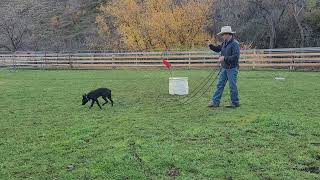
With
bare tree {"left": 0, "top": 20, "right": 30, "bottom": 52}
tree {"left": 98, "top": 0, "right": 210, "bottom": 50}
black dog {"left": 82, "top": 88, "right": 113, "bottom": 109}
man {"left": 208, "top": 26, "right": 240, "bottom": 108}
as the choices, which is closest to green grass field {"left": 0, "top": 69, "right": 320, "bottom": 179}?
black dog {"left": 82, "top": 88, "right": 113, "bottom": 109}

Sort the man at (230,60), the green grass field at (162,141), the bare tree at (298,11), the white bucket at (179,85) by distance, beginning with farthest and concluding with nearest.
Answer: the bare tree at (298,11)
the white bucket at (179,85)
the man at (230,60)
the green grass field at (162,141)

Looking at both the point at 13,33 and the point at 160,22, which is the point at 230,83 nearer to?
the point at 160,22

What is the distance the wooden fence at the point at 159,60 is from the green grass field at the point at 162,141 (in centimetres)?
1425

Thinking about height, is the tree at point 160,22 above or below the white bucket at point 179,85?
above

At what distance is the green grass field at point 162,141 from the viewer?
5.49 m

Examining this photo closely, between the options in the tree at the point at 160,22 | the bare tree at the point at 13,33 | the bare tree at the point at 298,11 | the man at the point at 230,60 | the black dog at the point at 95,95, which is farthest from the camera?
the bare tree at the point at 13,33

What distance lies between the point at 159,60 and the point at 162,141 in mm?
23708

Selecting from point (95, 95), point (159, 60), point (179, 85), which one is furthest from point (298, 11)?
point (95, 95)

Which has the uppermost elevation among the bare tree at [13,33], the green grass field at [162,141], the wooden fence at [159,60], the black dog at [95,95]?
the bare tree at [13,33]

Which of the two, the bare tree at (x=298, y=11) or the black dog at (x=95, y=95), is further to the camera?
the bare tree at (x=298, y=11)

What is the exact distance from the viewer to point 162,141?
6961 mm

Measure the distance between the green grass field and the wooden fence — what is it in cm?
1425

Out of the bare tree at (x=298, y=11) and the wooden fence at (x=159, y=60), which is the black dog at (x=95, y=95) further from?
the bare tree at (x=298, y=11)

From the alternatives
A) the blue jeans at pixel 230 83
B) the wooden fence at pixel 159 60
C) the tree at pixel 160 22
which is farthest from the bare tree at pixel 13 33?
the blue jeans at pixel 230 83
